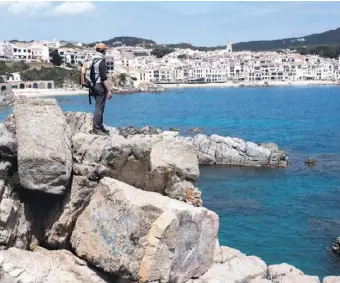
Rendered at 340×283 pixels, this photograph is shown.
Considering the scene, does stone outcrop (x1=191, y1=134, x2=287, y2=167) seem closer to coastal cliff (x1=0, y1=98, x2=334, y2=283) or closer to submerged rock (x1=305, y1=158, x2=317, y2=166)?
submerged rock (x1=305, y1=158, x2=317, y2=166)

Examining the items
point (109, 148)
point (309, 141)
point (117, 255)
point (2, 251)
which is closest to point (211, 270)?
point (117, 255)

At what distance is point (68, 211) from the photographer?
36.4ft

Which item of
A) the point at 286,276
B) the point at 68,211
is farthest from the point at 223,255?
the point at 68,211

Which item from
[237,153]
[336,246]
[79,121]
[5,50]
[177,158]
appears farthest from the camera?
[5,50]

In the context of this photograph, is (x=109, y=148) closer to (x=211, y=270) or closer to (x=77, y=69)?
(x=211, y=270)

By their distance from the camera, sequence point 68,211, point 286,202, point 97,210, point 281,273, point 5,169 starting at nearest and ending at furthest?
point 97,210
point 5,169
point 68,211
point 281,273
point 286,202

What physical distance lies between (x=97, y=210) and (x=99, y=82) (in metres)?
3.89

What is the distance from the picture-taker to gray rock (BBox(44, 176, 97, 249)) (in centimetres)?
1106

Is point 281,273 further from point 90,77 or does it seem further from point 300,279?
point 90,77

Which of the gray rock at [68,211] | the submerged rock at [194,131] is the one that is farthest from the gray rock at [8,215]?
the submerged rock at [194,131]

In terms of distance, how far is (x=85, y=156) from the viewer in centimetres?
1152

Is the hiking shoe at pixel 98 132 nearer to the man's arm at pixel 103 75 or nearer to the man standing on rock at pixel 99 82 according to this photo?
the man standing on rock at pixel 99 82

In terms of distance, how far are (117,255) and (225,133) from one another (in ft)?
203

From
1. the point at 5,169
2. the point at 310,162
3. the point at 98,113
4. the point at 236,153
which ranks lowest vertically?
the point at 310,162
